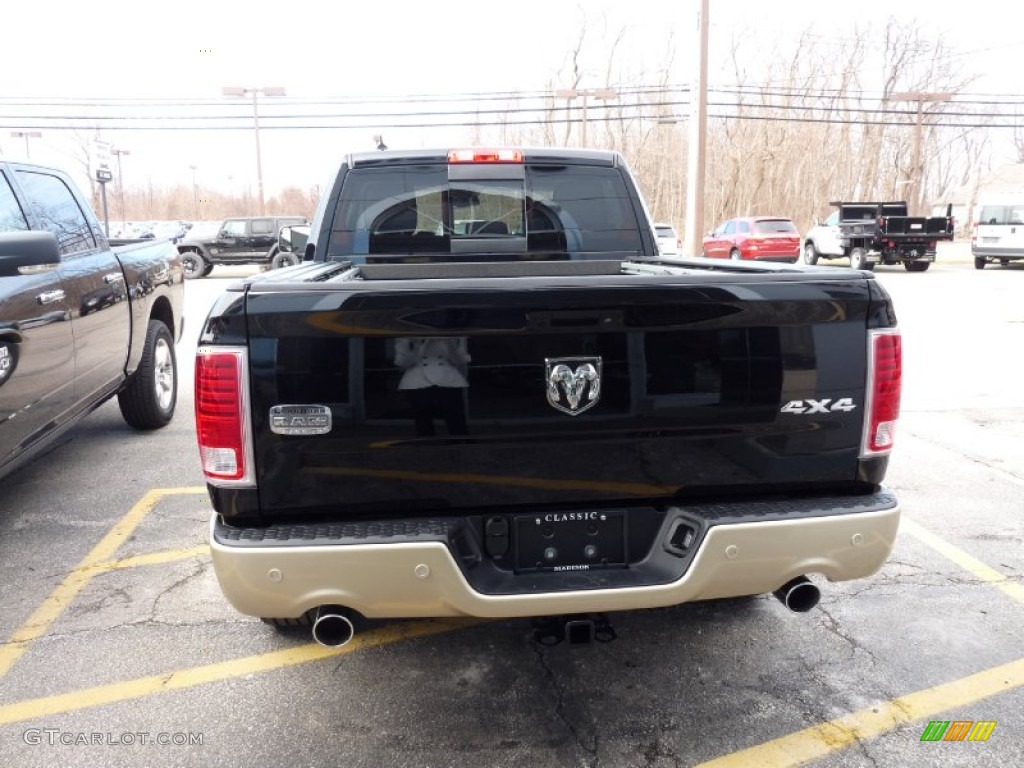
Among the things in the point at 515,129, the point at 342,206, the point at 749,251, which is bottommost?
the point at 749,251

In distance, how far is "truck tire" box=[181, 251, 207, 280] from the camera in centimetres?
2528

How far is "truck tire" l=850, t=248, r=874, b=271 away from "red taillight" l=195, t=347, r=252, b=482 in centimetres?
2477

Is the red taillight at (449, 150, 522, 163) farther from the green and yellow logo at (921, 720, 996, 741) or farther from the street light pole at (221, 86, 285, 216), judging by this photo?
the street light pole at (221, 86, 285, 216)

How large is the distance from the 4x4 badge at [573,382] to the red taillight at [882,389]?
2.84ft

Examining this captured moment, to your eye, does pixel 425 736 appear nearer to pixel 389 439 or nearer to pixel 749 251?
pixel 389 439

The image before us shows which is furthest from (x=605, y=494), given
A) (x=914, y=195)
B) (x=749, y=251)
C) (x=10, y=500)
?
(x=914, y=195)

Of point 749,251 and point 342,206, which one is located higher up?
point 342,206

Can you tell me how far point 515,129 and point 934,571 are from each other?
4989 centimetres

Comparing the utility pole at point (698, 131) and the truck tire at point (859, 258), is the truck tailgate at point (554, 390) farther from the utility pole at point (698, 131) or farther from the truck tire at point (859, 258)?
the truck tire at point (859, 258)

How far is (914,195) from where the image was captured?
44250 mm

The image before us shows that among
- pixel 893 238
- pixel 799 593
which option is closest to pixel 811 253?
pixel 893 238

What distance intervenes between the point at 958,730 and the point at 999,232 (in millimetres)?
26499

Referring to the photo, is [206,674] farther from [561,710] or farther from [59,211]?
[59,211]

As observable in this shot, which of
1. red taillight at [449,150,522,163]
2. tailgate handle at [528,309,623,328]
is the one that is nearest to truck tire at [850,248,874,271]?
red taillight at [449,150,522,163]
